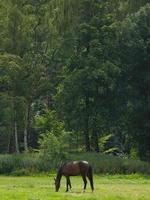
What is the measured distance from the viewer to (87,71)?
164 ft

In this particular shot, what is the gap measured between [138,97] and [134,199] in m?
30.5

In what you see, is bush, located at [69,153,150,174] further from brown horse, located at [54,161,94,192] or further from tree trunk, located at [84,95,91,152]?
brown horse, located at [54,161,94,192]

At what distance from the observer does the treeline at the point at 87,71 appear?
51094 mm

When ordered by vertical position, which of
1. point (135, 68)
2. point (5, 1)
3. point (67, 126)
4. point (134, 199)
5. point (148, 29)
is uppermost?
point (5, 1)

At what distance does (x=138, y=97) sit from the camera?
5288cm

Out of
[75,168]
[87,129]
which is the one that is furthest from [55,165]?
[75,168]

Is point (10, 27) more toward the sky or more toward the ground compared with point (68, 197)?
more toward the sky

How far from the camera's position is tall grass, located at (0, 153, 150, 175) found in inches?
1756

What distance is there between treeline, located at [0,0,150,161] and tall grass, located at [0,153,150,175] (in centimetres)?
290

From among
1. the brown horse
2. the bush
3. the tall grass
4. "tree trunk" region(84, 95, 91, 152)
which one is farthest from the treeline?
the brown horse

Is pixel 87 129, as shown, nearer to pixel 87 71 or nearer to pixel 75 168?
pixel 87 71

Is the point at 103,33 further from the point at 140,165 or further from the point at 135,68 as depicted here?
the point at 140,165

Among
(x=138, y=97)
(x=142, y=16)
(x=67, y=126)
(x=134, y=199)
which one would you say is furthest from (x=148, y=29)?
(x=134, y=199)

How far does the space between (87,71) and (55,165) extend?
911 centimetres
